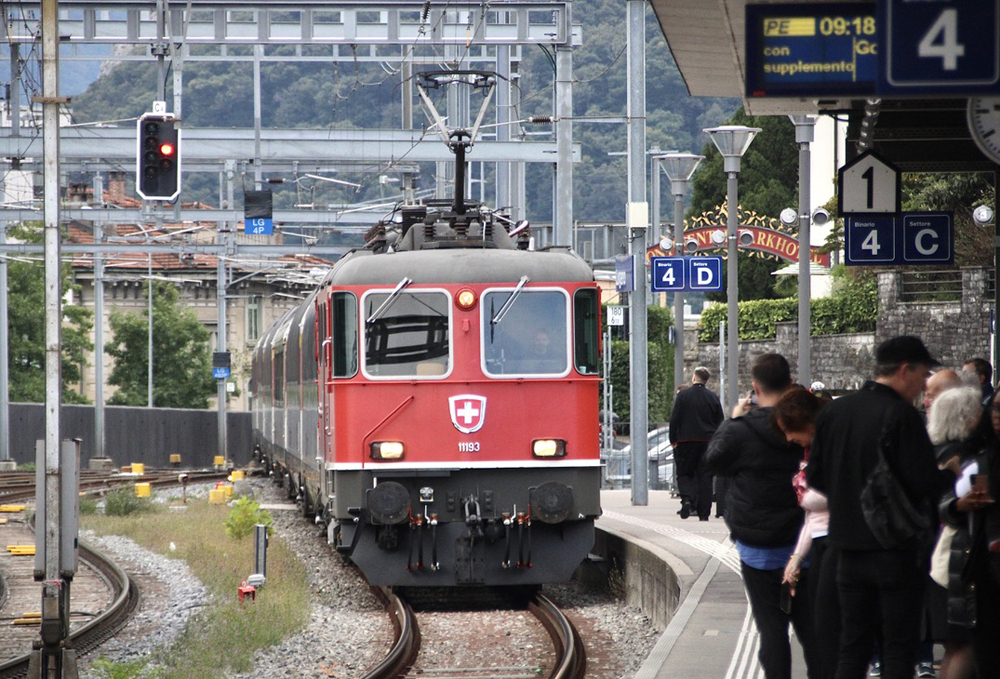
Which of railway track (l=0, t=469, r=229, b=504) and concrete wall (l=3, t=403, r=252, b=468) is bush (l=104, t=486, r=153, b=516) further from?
concrete wall (l=3, t=403, r=252, b=468)

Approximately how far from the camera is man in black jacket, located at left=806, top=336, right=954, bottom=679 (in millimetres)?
6328

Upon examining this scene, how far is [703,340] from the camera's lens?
41688mm

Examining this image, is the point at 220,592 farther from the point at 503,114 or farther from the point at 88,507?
the point at 503,114

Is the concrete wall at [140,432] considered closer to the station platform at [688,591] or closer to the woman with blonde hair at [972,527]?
the station platform at [688,591]

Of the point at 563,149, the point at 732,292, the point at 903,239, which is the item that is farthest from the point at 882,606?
the point at 732,292

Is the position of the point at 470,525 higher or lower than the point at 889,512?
lower

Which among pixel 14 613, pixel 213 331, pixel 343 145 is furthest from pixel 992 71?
pixel 213 331

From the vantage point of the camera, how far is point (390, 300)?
44.9ft

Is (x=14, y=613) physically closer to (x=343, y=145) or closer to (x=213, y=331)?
(x=343, y=145)

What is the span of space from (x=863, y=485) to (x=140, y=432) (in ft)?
142

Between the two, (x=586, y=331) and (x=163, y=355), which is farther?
(x=163, y=355)

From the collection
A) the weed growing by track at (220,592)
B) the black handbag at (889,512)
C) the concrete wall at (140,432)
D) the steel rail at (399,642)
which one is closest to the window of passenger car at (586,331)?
the steel rail at (399,642)

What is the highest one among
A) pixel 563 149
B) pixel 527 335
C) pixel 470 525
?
pixel 563 149

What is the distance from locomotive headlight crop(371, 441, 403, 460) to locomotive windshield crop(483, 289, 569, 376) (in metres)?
1.01
